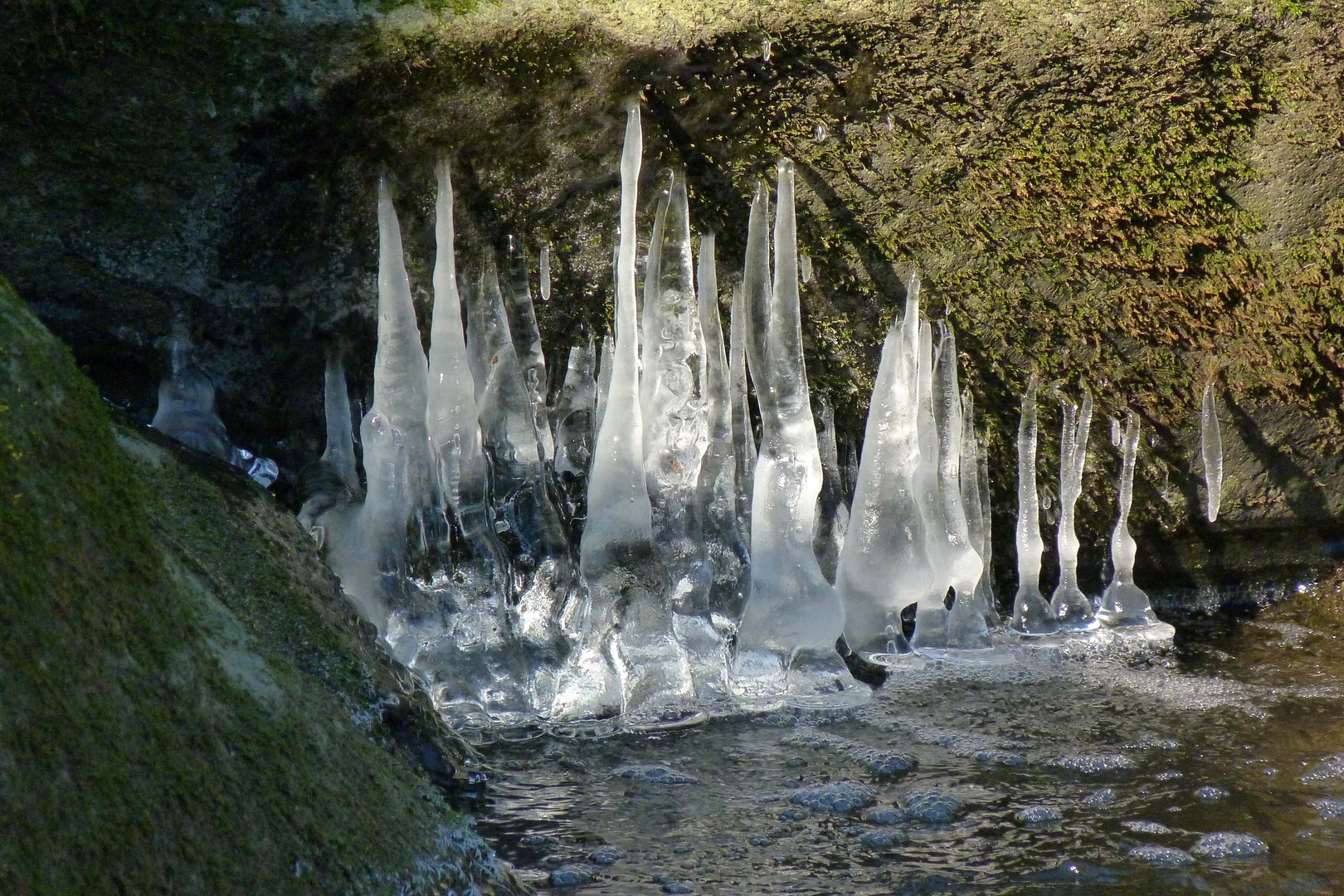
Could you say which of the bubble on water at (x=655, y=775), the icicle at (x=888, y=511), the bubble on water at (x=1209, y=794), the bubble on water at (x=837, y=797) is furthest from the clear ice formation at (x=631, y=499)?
the bubble on water at (x=1209, y=794)

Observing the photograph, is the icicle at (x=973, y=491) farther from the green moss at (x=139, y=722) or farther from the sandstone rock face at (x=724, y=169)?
the green moss at (x=139, y=722)

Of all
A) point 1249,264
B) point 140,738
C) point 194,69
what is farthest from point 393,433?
point 1249,264

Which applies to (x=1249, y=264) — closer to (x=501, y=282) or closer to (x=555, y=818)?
(x=501, y=282)

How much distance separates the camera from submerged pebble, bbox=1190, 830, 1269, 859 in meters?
2.33

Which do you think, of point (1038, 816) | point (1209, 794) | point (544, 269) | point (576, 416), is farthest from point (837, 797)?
point (544, 269)

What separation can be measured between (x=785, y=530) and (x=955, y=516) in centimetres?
87

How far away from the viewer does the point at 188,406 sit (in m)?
3.77

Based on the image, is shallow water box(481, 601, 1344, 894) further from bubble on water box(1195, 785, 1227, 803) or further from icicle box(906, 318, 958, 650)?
icicle box(906, 318, 958, 650)

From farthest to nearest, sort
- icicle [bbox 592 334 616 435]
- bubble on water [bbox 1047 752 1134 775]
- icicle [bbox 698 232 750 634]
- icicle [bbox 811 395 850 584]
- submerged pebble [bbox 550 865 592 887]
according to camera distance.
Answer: icicle [bbox 811 395 850 584] → icicle [bbox 592 334 616 435] → icicle [bbox 698 232 750 634] → bubble on water [bbox 1047 752 1134 775] → submerged pebble [bbox 550 865 592 887]

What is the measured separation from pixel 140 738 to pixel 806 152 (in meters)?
2.86

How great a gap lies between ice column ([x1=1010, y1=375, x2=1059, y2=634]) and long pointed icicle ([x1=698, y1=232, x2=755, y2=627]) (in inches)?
45.8

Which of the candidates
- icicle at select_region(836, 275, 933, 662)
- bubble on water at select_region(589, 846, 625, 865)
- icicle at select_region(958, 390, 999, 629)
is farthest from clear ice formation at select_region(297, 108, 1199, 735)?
bubble on water at select_region(589, 846, 625, 865)

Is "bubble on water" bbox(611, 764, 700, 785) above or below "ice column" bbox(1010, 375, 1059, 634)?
below

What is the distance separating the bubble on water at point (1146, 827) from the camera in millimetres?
2434
